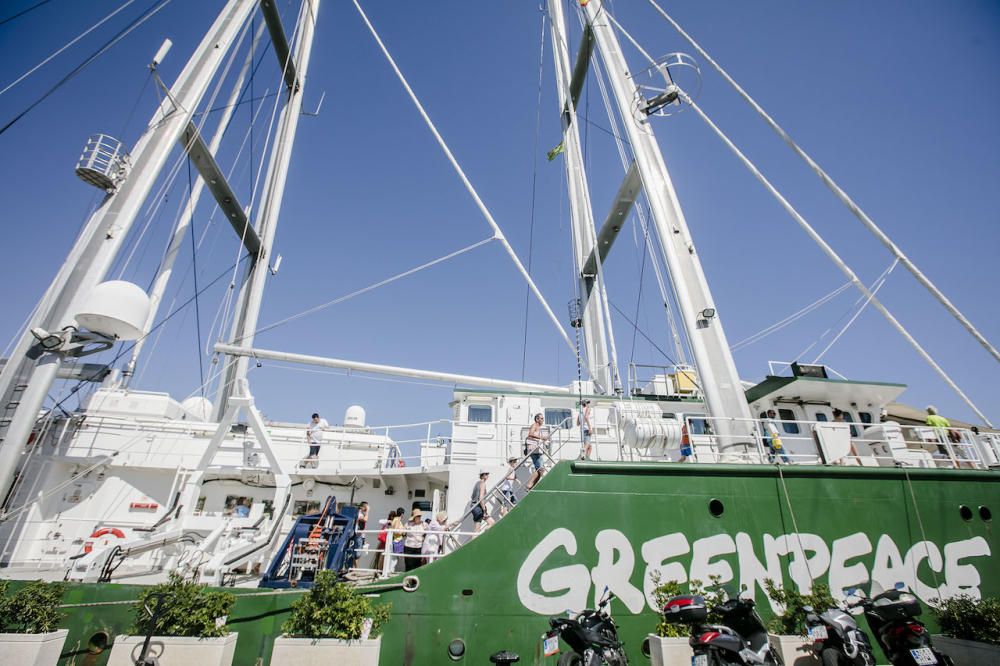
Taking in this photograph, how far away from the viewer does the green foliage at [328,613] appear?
5.12 meters

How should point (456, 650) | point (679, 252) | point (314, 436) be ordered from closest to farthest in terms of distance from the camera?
point (456, 650) < point (679, 252) < point (314, 436)

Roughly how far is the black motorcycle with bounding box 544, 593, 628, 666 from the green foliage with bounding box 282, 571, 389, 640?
225 centimetres

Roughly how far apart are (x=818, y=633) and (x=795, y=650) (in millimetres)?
389

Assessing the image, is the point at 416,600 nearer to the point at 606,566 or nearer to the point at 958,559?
the point at 606,566

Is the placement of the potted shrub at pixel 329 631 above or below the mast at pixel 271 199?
below

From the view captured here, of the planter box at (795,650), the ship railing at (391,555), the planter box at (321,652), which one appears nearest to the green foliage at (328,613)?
the planter box at (321,652)

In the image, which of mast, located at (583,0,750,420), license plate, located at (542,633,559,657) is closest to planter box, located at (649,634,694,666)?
license plate, located at (542,633,559,657)

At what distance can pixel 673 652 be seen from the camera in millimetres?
5086

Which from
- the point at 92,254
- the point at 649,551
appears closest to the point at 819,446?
the point at 649,551

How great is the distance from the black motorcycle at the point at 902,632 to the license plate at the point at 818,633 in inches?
20.7

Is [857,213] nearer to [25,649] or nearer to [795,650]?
[795,650]

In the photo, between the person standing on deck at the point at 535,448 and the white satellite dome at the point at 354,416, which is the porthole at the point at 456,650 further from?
the white satellite dome at the point at 354,416

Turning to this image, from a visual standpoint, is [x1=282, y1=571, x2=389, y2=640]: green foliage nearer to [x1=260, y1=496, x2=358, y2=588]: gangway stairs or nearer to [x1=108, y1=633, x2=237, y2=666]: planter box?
[x1=108, y1=633, x2=237, y2=666]: planter box

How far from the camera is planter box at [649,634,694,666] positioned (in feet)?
16.6
